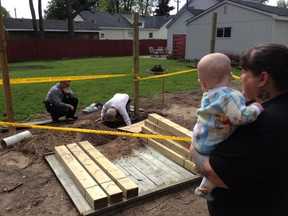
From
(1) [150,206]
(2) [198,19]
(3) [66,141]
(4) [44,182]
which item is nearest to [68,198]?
(4) [44,182]

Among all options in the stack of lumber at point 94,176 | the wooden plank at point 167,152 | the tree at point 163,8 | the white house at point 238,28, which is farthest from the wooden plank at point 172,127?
the tree at point 163,8

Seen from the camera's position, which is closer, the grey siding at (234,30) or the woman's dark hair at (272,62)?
the woman's dark hair at (272,62)

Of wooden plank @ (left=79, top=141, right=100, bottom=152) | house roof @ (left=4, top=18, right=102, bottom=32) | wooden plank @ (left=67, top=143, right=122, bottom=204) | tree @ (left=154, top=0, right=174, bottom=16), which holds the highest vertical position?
tree @ (left=154, top=0, right=174, bottom=16)

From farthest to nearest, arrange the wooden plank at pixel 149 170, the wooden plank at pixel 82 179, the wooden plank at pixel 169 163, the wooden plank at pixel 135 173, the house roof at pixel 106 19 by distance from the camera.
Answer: the house roof at pixel 106 19 < the wooden plank at pixel 169 163 < the wooden plank at pixel 149 170 < the wooden plank at pixel 135 173 < the wooden plank at pixel 82 179

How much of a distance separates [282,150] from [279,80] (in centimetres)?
35

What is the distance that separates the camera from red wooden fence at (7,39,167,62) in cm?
2861

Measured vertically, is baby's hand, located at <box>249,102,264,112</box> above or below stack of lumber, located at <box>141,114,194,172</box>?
above

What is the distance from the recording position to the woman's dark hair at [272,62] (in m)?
1.47

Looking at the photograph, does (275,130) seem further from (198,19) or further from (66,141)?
(198,19)

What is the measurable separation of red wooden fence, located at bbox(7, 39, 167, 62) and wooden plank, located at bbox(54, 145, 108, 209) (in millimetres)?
26079

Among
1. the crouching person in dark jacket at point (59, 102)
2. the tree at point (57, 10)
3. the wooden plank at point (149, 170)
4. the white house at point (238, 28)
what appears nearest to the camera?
the wooden plank at point (149, 170)

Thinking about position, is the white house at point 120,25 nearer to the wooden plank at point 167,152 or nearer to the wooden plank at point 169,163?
the wooden plank at point 167,152

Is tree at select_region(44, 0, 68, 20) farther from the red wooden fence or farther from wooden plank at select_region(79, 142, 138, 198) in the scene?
wooden plank at select_region(79, 142, 138, 198)

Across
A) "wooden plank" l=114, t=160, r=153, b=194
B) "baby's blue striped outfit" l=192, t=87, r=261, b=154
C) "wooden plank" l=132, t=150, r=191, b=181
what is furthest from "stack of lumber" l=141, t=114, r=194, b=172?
"baby's blue striped outfit" l=192, t=87, r=261, b=154
